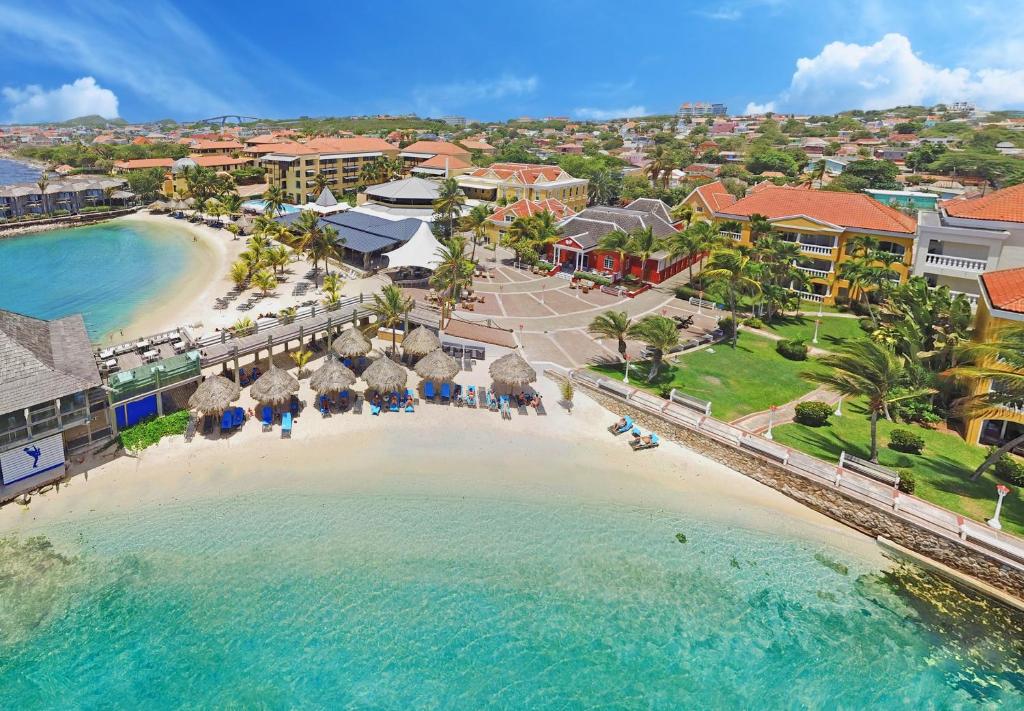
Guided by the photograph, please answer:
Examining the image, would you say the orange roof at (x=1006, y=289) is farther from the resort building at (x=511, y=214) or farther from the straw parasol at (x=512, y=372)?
the resort building at (x=511, y=214)

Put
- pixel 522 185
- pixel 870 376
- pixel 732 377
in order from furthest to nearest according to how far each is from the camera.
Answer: pixel 522 185, pixel 732 377, pixel 870 376

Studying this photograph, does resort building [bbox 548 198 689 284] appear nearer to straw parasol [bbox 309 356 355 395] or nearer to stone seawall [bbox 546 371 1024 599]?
stone seawall [bbox 546 371 1024 599]

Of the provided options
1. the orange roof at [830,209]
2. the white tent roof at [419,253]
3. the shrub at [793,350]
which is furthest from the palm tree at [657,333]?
the orange roof at [830,209]

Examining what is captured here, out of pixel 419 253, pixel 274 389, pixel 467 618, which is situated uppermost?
pixel 419 253

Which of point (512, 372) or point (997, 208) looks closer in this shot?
point (512, 372)

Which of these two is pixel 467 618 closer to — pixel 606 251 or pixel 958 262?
pixel 606 251

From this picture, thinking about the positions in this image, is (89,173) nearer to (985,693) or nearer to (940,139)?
(985,693)

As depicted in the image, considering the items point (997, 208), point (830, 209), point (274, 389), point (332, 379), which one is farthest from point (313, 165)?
point (997, 208)
